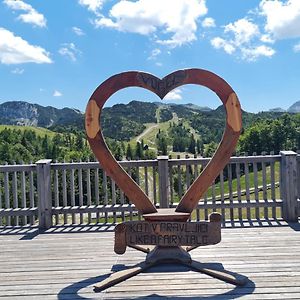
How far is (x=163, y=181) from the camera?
6.73 metres

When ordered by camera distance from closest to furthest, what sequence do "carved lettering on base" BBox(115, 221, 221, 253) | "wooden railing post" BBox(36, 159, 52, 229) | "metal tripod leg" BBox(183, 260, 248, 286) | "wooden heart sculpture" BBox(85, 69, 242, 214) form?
"metal tripod leg" BBox(183, 260, 248, 286) < "carved lettering on base" BBox(115, 221, 221, 253) < "wooden heart sculpture" BBox(85, 69, 242, 214) < "wooden railing post" BBox(36, 159, 52, 229)

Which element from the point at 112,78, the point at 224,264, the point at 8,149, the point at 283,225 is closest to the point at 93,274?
the point at 224,264

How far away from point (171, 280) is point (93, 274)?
912 mm

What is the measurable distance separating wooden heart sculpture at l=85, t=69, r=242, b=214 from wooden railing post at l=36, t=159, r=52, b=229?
236cm

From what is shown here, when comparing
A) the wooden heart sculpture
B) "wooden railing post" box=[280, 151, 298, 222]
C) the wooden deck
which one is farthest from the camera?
"wooden railing post" box=[280, 151, 298, 222]

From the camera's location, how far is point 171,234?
Result: 14.7 ft

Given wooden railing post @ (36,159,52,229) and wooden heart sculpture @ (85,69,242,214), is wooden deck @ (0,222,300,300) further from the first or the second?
wooden heart sculpture @ (85,69,242,214)

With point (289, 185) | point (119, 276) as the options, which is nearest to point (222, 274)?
point (119, 276)

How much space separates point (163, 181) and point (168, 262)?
2.24 m

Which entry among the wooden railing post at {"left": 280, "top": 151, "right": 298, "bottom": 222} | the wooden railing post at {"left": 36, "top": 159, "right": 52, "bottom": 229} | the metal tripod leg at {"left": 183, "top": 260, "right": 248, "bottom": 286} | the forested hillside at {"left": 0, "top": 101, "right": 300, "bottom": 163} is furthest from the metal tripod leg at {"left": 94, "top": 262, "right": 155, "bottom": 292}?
the forested hillside at {"left": 0, "top": 101, "right": 300, "bottom": 163}

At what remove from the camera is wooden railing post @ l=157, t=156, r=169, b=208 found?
670cm

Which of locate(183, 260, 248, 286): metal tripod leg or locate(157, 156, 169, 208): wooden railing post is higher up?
locate(157, 156, 169, 208): wooden railing post

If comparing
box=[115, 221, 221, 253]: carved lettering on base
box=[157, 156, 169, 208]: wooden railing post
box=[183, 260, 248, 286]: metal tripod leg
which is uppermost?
box=[157, 156, 169, 208]: wooden railing post

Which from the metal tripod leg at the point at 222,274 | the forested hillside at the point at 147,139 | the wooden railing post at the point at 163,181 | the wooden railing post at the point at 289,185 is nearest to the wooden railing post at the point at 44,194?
the forested hillside at the point at 147,139
